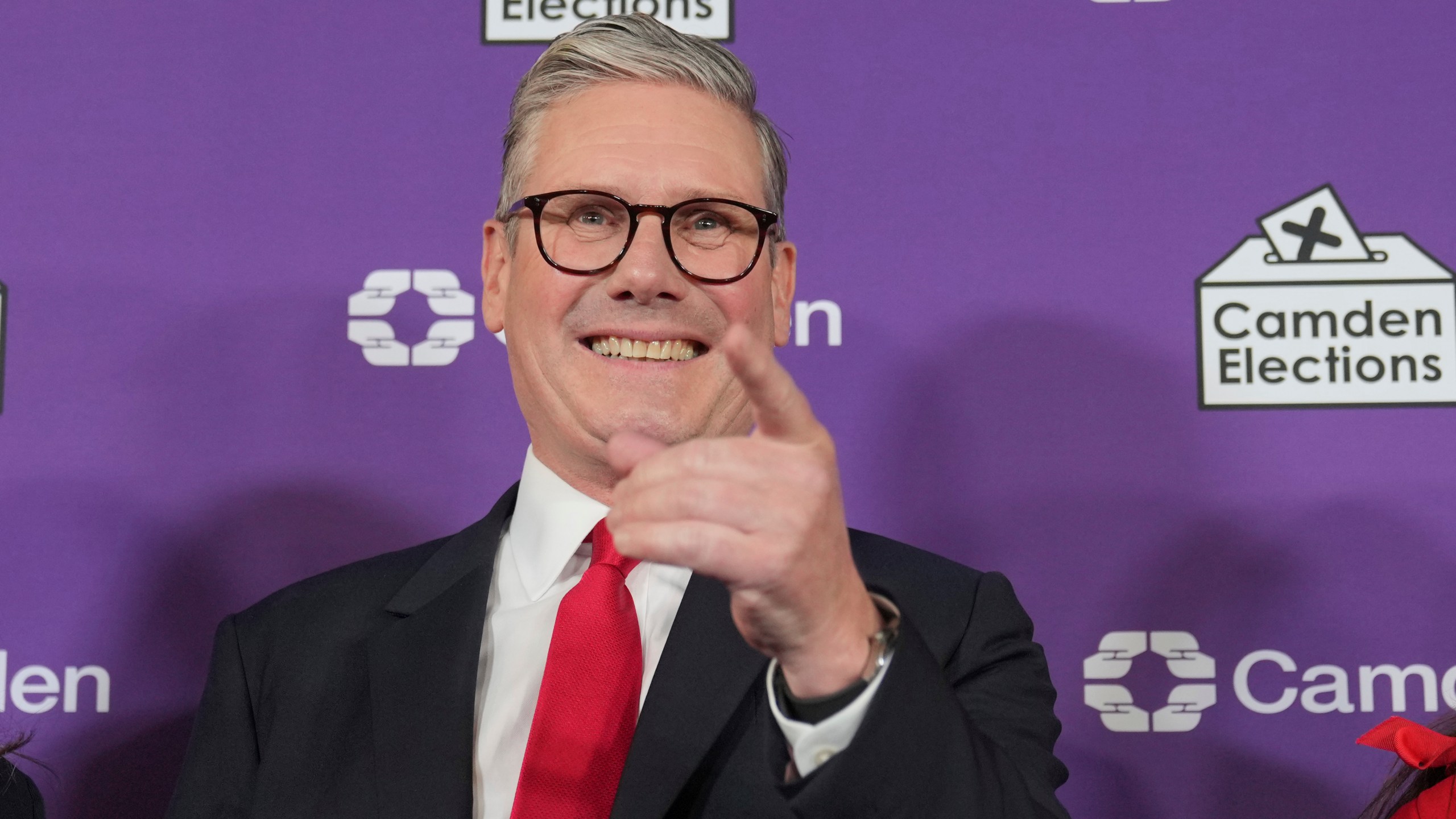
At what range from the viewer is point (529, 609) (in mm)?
1200

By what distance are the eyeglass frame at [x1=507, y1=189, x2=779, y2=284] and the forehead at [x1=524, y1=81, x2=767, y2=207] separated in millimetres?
16

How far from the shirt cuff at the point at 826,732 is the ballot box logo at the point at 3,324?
4.01 feet

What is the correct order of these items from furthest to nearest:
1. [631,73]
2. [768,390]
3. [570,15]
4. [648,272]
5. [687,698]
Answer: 1. [570,15]
2. [631,73]
3. [648,272]
4. [687,698]
5. [768,390]

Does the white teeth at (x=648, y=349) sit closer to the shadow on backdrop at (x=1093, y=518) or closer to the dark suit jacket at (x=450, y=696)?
the dark suit jacket at (x=450, y=696)

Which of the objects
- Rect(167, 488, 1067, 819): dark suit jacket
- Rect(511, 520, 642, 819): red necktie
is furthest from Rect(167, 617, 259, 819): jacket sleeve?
Rect(511, 520, 642, 819): red necktie

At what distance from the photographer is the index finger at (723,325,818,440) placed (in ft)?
2.28

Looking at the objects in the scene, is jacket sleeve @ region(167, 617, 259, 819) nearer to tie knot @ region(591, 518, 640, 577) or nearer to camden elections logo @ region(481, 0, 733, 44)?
tie knot @ region(591, 518, 640, 577)

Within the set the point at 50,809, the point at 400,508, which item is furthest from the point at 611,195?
the point at 50,809

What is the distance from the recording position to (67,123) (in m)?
1.65

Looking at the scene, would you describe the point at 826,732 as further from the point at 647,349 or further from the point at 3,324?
the point at 3,324

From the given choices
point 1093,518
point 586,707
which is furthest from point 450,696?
point 1093,518

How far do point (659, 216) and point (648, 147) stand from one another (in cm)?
7

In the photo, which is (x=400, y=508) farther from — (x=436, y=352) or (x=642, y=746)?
(x=642, y=746)

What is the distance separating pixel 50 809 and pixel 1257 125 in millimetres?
1636
